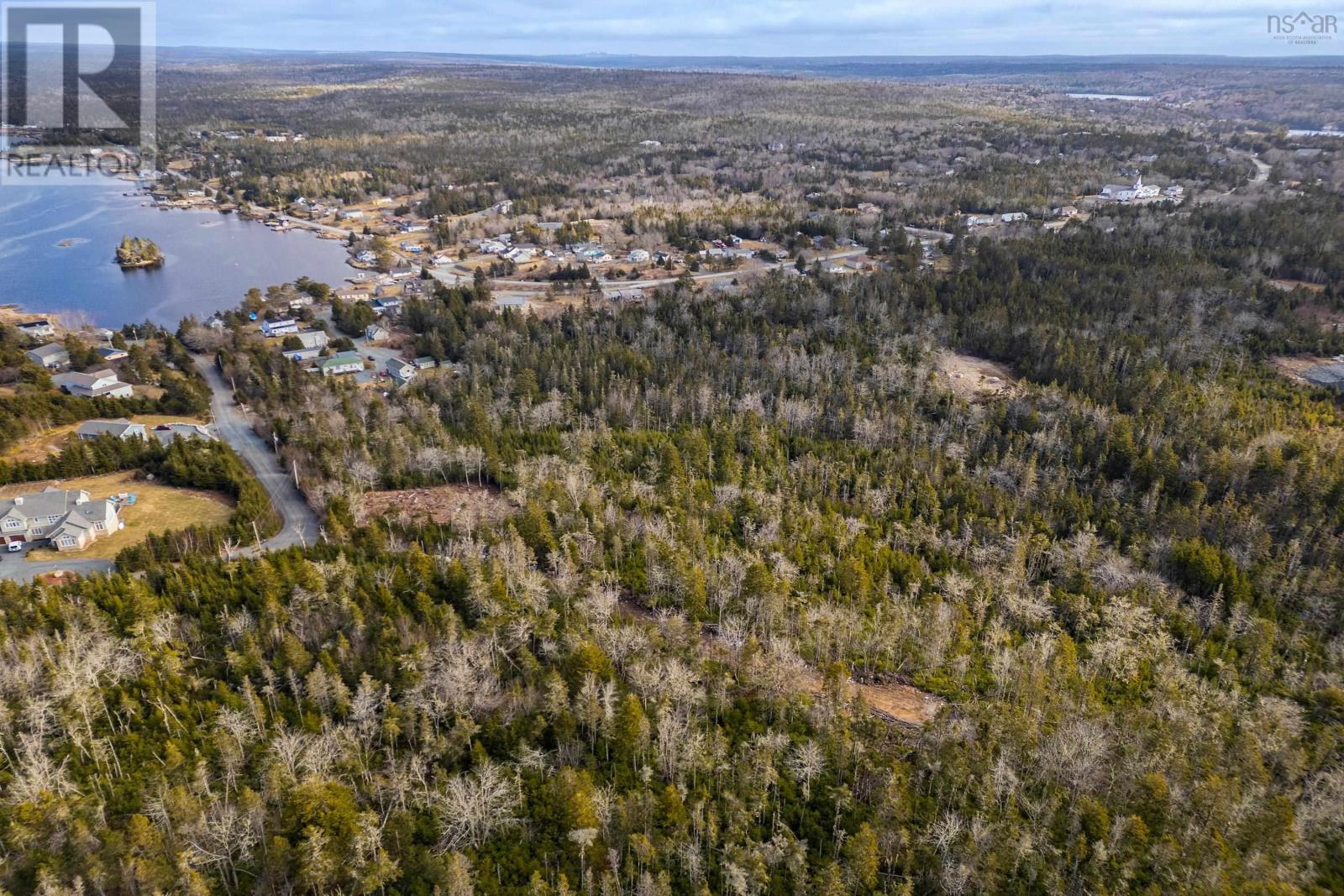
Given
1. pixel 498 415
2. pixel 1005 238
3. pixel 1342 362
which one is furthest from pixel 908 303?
pixel 498 415

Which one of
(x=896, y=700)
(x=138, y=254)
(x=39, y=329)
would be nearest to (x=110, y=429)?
(x=39, y=329)

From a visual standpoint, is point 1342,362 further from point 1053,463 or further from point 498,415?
point 498,415

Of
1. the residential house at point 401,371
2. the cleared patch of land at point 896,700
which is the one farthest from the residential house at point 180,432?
the cleared patch of land at point 896,700

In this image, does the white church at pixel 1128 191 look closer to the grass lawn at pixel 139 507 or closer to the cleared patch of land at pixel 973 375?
the cleared patch of land at pixel 973 375

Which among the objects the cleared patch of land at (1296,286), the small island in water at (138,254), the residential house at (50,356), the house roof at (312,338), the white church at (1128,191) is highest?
the white church at (1128,191)

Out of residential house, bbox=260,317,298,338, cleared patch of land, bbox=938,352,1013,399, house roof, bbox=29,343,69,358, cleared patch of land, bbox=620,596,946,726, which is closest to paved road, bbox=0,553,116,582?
cleared patch of land, bbox=620,596,946,726

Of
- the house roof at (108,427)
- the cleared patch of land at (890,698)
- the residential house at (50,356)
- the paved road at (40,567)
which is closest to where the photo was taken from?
the cleared patch of land at (890,698)
